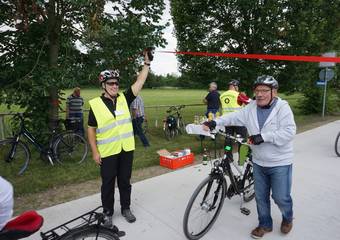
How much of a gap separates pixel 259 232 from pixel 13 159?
15.0ft

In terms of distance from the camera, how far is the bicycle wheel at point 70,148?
632 cm

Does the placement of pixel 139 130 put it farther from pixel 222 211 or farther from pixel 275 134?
pixel 275 134

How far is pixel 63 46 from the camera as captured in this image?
6492 mm

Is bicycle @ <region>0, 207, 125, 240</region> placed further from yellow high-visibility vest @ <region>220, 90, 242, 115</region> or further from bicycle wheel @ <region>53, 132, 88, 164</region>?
yellow high-visibility vest @ <region>220, 90, 242, 115</region>

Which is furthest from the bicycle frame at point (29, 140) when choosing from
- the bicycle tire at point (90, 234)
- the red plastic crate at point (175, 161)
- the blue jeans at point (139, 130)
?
the bicycle tire at point (90, 234)

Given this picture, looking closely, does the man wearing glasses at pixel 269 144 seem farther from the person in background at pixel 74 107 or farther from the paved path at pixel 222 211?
the person in background at pixel 74 107

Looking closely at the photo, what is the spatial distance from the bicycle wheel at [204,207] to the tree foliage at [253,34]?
25.0ft

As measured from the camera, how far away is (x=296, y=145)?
7.97 m

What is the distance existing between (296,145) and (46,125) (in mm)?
6325

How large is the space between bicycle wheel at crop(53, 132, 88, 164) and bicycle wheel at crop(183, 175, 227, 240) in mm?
3842

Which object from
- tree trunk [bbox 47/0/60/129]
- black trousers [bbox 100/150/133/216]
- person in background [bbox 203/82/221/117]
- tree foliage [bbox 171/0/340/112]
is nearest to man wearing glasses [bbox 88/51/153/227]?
black trousers [bbox 100/150/133/216]

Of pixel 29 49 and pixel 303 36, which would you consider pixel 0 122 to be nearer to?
pixel 29 49

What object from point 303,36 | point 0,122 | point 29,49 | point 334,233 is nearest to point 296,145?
point 303,36

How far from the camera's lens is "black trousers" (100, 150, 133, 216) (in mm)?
3557
